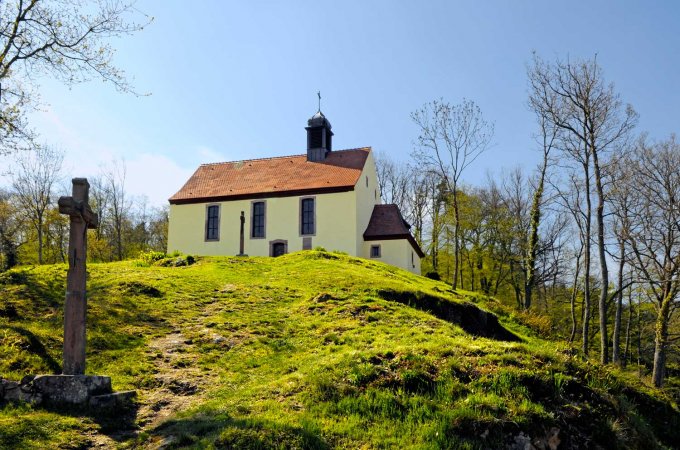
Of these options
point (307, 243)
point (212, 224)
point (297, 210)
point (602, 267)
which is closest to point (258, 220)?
point (297, 210)

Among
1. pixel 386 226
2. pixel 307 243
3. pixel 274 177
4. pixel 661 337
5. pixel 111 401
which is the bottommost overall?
pixel 661 337

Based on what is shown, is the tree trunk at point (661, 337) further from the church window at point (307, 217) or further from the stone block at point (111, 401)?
the stone block at point (111, 401)

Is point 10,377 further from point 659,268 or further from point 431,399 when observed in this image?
point 659,268

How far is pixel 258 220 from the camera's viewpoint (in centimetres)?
3341

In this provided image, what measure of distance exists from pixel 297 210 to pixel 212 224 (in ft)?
20.0

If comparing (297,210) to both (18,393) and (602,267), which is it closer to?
(602,267)

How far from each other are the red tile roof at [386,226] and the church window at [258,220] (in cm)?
663

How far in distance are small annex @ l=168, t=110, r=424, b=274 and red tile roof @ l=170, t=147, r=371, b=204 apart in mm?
65

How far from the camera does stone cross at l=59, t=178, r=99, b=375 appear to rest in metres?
8.59

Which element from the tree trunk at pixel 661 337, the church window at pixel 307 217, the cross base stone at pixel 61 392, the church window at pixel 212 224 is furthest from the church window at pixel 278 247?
the cross base stone at pixel 61 392

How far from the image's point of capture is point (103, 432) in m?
7.42

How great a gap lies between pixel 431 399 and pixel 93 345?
7.21 metres

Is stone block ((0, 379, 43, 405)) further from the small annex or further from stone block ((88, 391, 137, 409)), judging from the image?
the small annex

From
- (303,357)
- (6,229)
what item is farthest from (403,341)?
(6,229)
